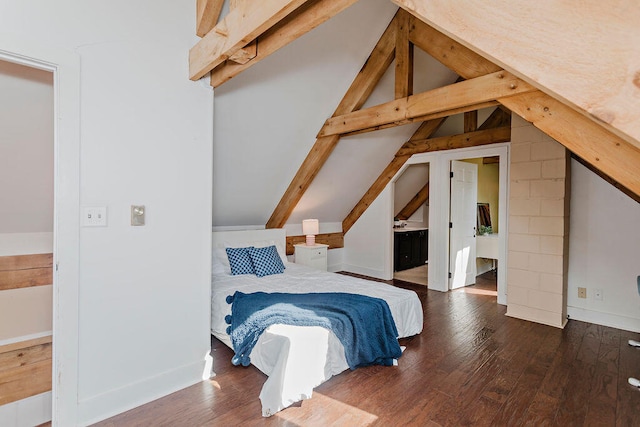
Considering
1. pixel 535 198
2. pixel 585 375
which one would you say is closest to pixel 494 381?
pixel 585 375

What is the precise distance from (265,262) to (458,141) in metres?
3.14

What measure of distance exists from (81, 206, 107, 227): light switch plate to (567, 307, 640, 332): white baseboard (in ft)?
14.9

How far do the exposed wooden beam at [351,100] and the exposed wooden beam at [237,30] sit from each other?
1.94 metres

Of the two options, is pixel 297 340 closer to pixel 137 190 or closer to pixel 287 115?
pixel 137 190

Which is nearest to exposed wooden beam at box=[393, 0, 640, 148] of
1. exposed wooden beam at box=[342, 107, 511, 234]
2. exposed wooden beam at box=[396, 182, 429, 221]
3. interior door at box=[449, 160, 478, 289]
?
exposed wooden beam at box=[342, 107, 511, 234]

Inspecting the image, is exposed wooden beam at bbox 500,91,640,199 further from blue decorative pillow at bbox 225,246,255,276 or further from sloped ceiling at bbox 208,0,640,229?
blue decorative pillow at bbox 225,246,255,276

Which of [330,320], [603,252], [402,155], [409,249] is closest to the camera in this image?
[330,320]

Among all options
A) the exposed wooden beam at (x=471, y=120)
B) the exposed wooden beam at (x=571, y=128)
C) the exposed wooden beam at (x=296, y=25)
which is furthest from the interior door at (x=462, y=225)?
Result: the exposed wooden beam at (x=296, y=25)

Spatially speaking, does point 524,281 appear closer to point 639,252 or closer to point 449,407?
point 639,252

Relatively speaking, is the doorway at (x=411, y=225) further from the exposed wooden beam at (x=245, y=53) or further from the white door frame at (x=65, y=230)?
the white door frame at (x=65, y=230)

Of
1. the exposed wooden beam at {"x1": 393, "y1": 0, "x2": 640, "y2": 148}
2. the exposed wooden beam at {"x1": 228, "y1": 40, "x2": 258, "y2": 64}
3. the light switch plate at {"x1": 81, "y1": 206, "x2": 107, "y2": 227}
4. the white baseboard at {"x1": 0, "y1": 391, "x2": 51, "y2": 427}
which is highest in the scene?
the exposed wooden beam at {"x1": 228, "y1": 40, "x2": 258, "y2": 64}

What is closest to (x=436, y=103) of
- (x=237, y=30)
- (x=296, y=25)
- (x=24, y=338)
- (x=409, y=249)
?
(x=296, y=25)

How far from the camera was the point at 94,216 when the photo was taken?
1.87m

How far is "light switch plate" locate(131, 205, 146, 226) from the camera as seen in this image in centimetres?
201
